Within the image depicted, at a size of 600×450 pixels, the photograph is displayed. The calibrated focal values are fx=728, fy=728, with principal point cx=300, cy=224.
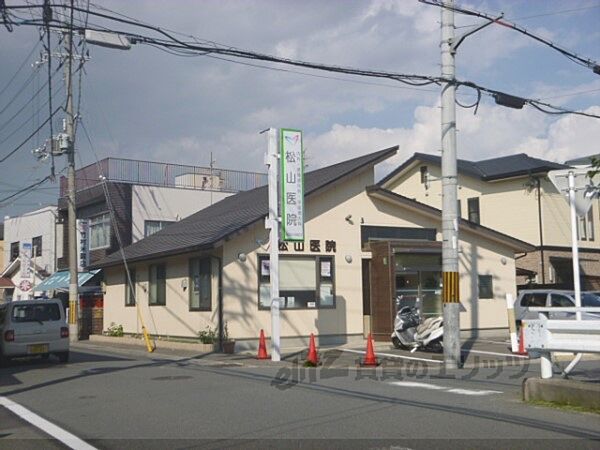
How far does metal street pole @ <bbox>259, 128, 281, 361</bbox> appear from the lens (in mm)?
17797

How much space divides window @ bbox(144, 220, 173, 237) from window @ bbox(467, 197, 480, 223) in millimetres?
15370

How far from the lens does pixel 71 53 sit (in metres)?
27.7

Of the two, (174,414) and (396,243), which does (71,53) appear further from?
(174,414)

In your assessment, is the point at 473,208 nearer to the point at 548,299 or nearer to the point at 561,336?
the point at 548,299

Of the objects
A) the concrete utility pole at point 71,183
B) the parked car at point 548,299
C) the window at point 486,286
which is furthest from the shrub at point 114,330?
the parked car at point 548,299

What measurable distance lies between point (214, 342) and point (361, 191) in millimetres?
7107

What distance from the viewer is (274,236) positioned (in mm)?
18078

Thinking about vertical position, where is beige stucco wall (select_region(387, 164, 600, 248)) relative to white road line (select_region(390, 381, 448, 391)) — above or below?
above

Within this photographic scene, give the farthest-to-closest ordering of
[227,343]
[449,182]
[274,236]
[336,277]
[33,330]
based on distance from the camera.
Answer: [336,277], [227,343], [33,330], [274,236], [449,182]

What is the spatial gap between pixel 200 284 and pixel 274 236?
5.24 meters

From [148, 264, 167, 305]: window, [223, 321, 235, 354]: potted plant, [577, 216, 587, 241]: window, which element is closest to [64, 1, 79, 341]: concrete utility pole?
[148, 264, 167, 305]: window

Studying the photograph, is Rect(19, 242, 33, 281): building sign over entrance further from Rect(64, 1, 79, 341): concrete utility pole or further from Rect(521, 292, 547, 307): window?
Rect(521, 292, 547, 307): window

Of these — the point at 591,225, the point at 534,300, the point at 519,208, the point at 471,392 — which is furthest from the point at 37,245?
the point at 471,392

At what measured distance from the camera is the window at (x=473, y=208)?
121ft
